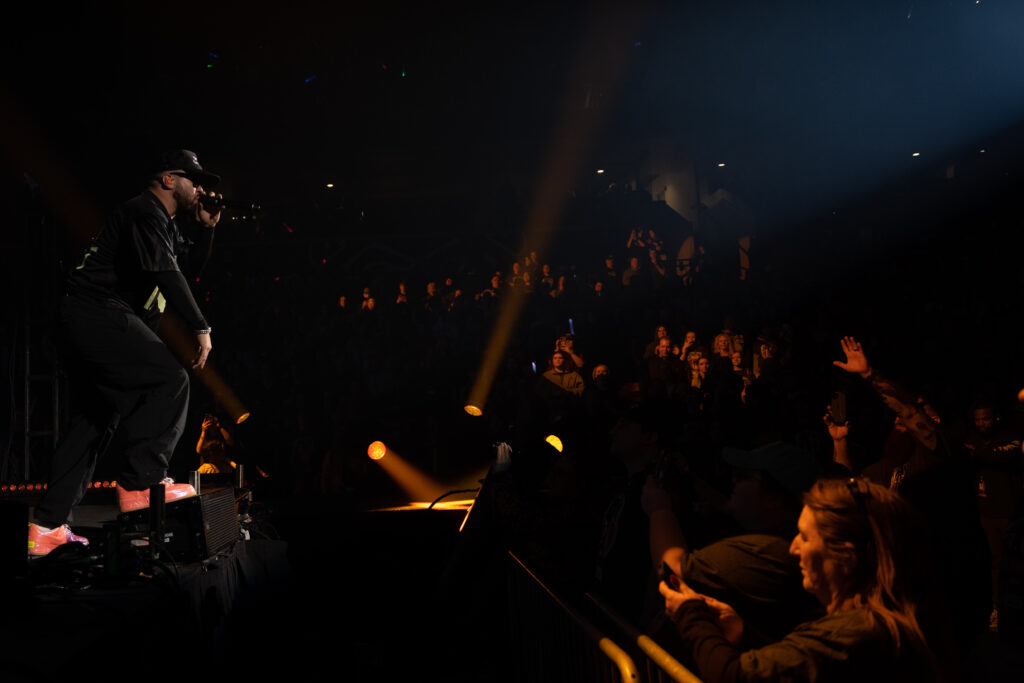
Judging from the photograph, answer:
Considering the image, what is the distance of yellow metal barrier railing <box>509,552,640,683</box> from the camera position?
1.69m

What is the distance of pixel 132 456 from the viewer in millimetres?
2803

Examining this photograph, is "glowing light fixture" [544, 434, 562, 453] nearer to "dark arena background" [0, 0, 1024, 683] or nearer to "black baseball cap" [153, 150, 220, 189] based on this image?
"dark arena background" [0, 0, 1024, 683]

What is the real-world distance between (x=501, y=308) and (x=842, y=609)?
8.71 m

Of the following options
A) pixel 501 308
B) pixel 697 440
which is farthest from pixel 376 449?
pixel 697 440

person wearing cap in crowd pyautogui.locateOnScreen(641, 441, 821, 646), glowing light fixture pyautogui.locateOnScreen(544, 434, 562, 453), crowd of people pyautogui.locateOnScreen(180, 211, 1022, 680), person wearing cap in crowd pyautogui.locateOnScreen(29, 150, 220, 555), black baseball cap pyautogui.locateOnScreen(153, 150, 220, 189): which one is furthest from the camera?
glowing light fixture pyautogui.locateOnScreen(544, 434, 562, 453)

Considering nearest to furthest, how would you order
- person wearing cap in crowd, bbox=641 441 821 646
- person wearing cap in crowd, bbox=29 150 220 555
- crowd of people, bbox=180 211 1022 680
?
crowd of people, bbox=180 211 1022 680 → person wearing cap in crowd, bbox=641 441 821 646 → person wearing cap in crowd, bbox=29 150 220 555

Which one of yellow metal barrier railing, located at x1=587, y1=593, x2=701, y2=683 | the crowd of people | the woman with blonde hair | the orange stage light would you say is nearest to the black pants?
the crowd of people

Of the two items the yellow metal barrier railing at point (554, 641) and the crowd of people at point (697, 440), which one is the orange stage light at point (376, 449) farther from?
the yellow metal barrier railing at point (554, 641)

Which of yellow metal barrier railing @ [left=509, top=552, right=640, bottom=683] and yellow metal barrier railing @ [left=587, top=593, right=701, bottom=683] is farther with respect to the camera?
yellow metal barrier railing @ [left=509, top=552, right=640, bottom=683]

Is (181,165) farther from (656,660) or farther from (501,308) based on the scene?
(501,308)

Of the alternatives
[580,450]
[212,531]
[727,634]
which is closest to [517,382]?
[580,450]

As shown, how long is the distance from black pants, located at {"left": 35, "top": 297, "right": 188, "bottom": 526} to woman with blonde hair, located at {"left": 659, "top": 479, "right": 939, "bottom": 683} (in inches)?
85.2

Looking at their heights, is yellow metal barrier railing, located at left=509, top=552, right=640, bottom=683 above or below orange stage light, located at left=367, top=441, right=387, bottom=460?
above

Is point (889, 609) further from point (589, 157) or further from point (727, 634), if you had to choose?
point (589, 157)
